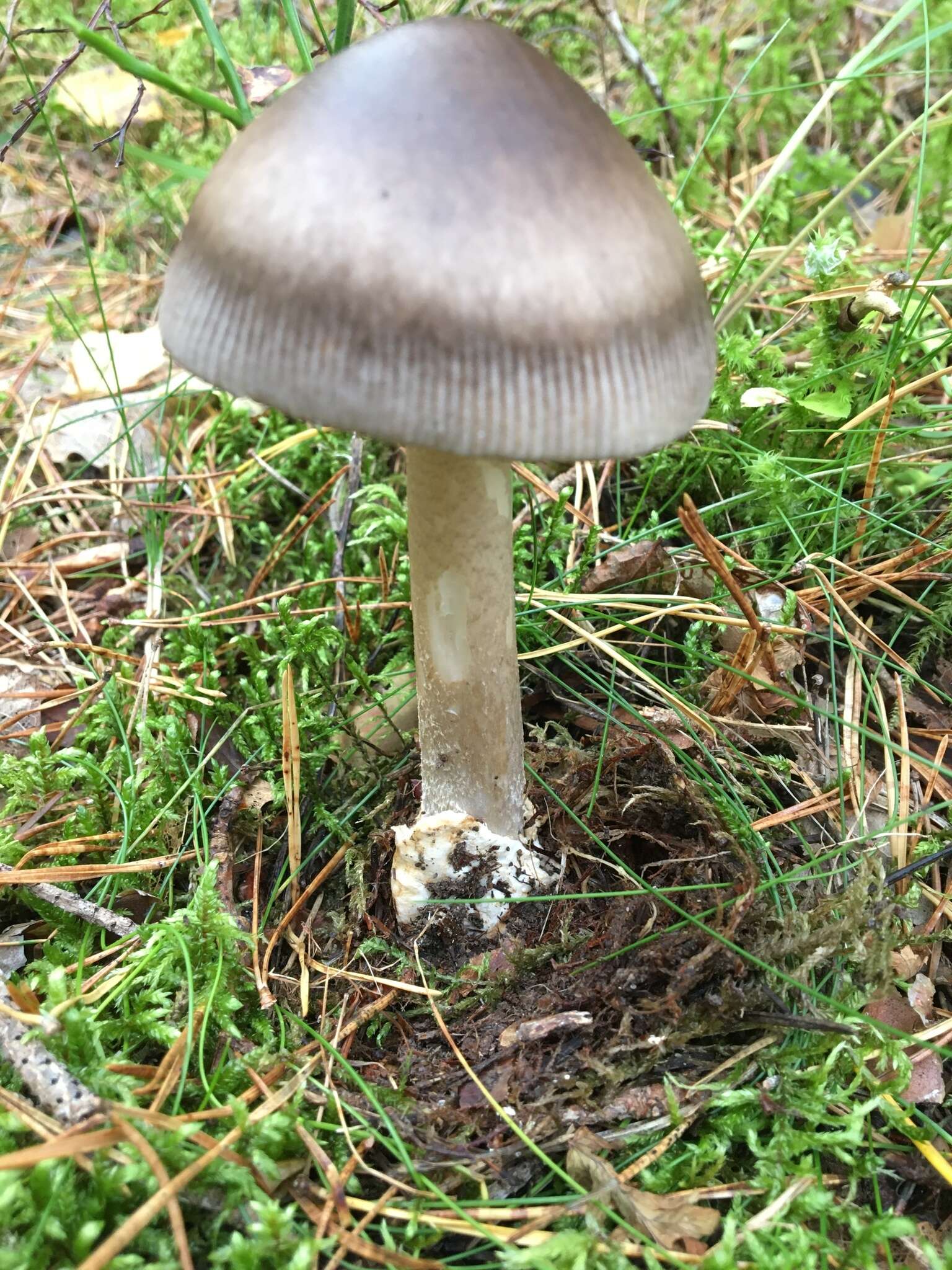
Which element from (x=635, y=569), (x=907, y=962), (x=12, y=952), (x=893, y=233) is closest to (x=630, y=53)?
(x=893, y=233)

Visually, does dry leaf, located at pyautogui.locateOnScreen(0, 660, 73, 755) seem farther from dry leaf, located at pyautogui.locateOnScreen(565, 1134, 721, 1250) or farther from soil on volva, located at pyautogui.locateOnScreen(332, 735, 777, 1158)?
dry leaf, located at pyautogui.locateOnScreen(565, 1134, 721, 1250)

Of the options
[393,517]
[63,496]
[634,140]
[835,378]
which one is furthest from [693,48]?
[63,496]

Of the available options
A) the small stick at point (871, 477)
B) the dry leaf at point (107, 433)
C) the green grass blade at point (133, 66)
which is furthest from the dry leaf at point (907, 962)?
the dry leaf at point (107, 433)

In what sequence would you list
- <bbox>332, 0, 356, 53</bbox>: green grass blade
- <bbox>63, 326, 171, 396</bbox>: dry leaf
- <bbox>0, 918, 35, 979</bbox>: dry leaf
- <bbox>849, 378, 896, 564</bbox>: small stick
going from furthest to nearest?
1. <bbox>63, 326, 171, 396</bbox>: dry leaf
2. <bbox>849, 378, 896, 564</bbox>: small stick
3. <bbox>0, 918, 35, 979</bbox>: dry leaf
4. <bbox>332, 0, 356, 53</bbox>: green grass blade

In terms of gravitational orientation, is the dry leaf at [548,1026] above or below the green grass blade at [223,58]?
below

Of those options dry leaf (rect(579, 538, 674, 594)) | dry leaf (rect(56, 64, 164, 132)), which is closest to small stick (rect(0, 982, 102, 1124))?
dry leaf (rect(579, 538, 674, 594))

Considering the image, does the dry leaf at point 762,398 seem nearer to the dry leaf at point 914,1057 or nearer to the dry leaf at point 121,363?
the dry leaf at point 914,1057
